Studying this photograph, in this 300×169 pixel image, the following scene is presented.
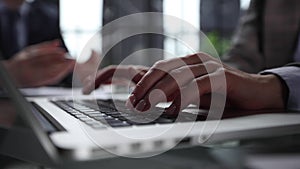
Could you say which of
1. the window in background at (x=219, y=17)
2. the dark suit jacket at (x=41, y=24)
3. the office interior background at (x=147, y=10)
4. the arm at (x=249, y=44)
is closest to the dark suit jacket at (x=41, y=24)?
the dark suit jacket at (x=41, y=24)

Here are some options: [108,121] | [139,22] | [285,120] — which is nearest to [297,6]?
[285,120]

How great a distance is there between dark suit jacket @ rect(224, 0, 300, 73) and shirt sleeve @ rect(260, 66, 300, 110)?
351mm

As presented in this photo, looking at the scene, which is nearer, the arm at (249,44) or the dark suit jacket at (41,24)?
the arm at (249,44)

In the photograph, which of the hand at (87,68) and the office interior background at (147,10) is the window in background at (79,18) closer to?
the office interior background at (147,10)

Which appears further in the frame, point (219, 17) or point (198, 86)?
point (219, 17)

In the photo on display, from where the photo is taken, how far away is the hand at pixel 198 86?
360mm

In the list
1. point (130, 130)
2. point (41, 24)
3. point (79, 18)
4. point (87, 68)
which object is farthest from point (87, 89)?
point (79, 18)

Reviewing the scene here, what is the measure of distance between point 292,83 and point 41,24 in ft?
4.38

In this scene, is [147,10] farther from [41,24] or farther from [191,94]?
[191,94]

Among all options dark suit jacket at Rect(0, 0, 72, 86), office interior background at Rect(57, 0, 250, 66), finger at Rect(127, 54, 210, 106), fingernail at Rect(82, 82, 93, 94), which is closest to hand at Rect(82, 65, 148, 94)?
fingernail at Rect(82, 82, 93, 94)

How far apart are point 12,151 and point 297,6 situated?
0.76 metres

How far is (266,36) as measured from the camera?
2.94ft

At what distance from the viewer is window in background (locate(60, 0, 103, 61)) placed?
6.73 feet

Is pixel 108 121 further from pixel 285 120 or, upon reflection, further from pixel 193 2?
pixel 193 2
